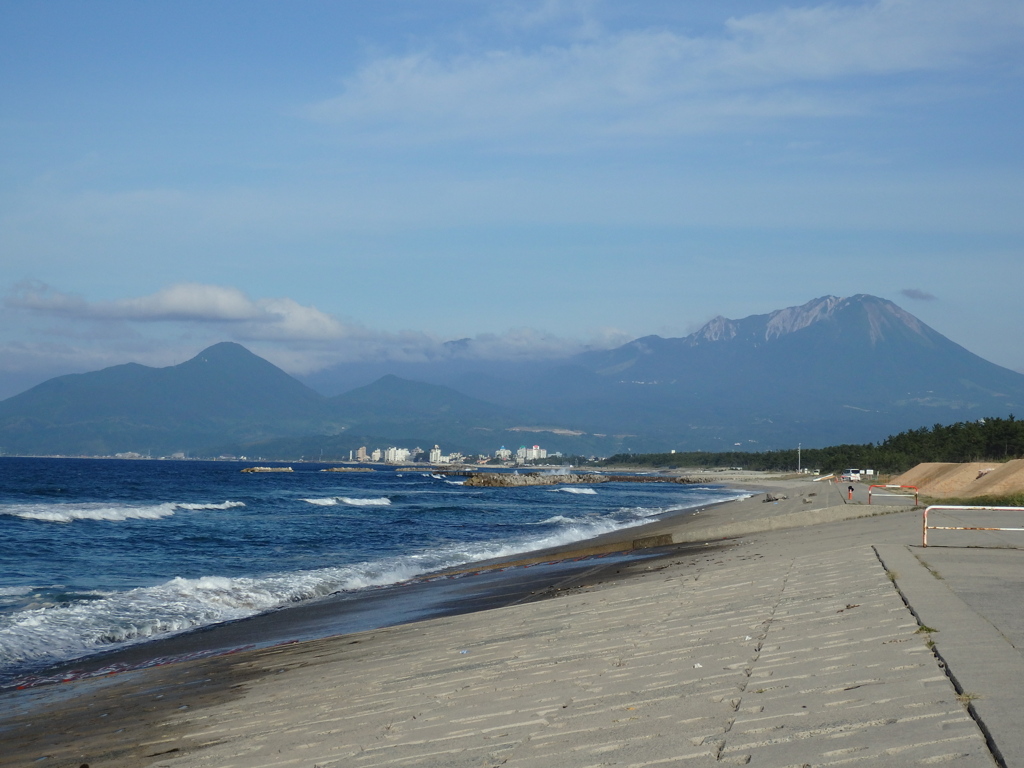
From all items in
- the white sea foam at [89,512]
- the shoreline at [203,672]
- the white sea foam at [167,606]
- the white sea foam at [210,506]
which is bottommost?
the white sea foam at [210,506]

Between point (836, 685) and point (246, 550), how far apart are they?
984 inches

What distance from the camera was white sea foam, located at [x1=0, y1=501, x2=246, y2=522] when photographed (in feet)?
133

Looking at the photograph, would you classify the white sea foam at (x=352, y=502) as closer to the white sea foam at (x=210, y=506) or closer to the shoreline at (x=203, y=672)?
the white sea foam at (x=210, y=506)

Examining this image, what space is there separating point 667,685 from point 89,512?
43.9 metres

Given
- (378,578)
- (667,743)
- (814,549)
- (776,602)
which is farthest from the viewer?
(378,578)

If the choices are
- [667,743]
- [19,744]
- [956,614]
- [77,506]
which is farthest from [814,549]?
[77,506]

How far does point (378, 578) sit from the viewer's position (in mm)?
21078

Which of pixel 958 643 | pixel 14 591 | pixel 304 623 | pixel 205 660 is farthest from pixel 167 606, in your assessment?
pixel 958 643

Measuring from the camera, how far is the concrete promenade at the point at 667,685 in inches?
199

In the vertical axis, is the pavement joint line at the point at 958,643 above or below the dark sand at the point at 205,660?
above

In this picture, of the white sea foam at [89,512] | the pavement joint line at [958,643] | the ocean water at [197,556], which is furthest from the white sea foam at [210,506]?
the pavement joint line at [958,643]

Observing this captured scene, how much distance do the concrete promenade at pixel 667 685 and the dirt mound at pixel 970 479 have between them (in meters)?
24.3

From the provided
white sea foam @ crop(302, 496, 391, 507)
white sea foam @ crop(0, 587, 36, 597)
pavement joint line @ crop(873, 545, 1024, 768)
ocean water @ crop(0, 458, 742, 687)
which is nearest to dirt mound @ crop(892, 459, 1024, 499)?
ocean water @ crop(0, 458, 742, 687)

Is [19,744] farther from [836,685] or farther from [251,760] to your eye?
[836,685]
